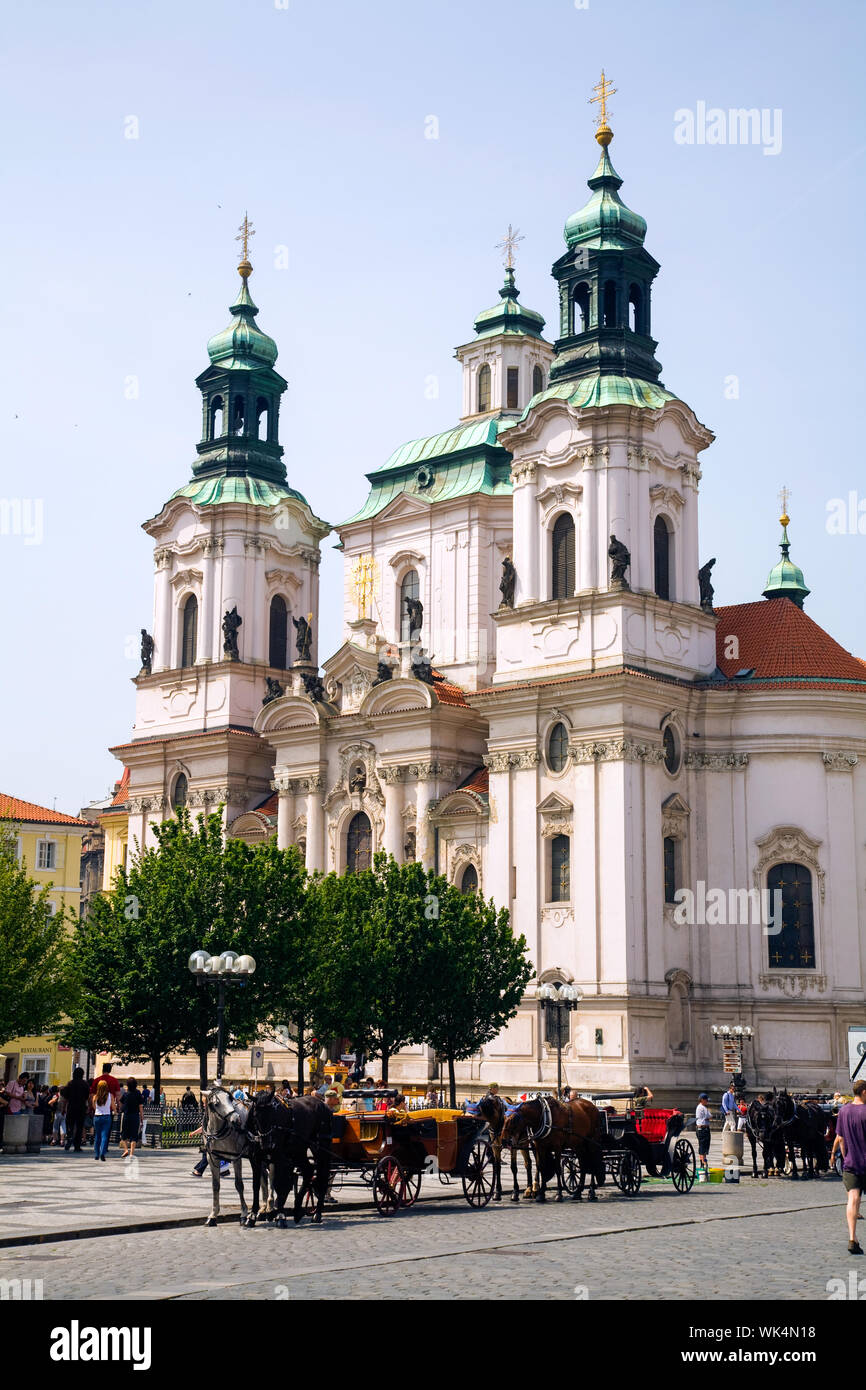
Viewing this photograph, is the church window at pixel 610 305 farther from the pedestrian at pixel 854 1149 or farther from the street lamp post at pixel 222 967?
the pedestrian at pixel 854 1149

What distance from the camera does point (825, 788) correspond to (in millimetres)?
48125

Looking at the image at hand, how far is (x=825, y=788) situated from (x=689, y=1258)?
1329 inches

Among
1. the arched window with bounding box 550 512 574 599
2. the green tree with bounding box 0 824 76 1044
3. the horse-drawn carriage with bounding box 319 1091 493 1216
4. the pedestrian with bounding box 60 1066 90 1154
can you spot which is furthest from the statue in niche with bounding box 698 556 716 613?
the horse-drawn carriage with bounding box 319 1091 493 1216

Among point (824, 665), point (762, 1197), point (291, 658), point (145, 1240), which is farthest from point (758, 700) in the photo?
point (145, 1240)

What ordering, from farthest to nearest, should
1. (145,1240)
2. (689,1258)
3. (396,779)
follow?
(396,779)
(145,1240)
(689,1258)

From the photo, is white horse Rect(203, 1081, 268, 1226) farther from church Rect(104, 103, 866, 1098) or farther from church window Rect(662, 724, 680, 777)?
church window Rect(662, 724, 680, 777)

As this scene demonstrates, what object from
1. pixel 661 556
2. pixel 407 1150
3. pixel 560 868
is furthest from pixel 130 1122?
pixel 661 556

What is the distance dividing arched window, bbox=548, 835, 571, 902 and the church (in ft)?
0.29

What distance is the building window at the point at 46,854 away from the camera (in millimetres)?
66312

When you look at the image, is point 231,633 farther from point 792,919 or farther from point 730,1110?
point 730,1110

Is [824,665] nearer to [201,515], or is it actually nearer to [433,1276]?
Answer: [201,515]

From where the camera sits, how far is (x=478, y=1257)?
1580 centimetres

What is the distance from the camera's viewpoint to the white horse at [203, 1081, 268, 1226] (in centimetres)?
1953

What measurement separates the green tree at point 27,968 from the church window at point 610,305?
80.7 feet
